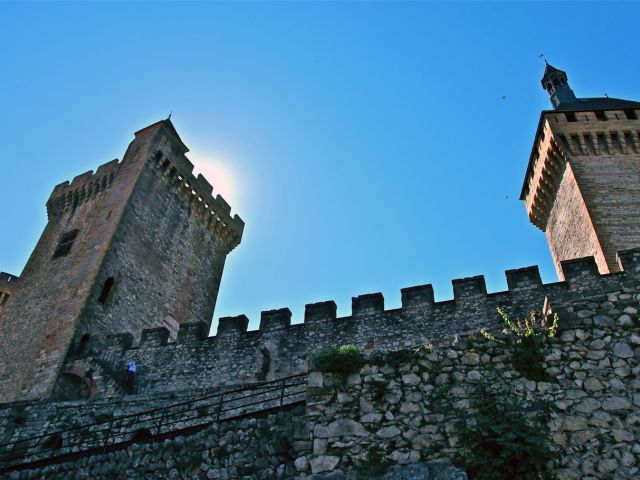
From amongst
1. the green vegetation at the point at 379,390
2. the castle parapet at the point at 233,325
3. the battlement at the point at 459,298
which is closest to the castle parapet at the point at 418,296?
the battlement at the point at 459,298

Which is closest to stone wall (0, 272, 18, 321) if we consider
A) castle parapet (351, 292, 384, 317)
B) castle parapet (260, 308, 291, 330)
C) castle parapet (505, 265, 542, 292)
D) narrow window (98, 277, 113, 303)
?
narrow window (98, 277, 113, 303)

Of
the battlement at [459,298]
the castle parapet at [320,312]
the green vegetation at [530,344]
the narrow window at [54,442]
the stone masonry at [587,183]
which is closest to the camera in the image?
the green vegetation at [530,344]

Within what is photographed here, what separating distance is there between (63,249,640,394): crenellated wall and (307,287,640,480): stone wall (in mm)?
6019

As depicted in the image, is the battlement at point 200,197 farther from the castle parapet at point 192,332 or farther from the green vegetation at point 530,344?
the green vegetation at point 530,344

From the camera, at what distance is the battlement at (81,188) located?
1978cm

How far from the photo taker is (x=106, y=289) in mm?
15945

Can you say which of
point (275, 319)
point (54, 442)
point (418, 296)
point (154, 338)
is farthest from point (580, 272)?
point (54, 442)

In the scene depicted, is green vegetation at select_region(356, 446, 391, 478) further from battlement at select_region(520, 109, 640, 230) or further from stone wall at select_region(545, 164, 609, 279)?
battlement at select_region(520, 109, 640, 230)

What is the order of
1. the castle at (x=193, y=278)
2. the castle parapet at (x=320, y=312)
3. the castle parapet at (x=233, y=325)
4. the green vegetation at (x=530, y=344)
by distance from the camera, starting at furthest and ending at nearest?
the castle parapet at (x=233, y=325)
the castle parapet at (x=320, y=312)
the castle at (x=193, y=278)
the green vegetation at (x=530, y=344)

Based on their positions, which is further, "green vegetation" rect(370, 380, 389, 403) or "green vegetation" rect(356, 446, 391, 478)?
"green vegetation" rect(370, 380, 389, 403)

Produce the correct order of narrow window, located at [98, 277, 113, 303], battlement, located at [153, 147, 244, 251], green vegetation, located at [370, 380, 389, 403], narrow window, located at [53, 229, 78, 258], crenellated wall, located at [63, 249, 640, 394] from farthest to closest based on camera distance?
battlement, located at [153, 147, 244, 251]
narrow window, located at [53, 229, 78, 258]
narrow window, located at [98, 277, 113, 303]
crenellated wall, located at [63, 249, 640, 394]
green vegetation, located at [370, 380, 389, 403]

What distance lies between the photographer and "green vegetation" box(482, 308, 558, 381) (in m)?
5.43

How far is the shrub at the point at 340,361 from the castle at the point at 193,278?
15.8ft

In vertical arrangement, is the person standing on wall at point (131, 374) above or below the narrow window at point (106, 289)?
below
